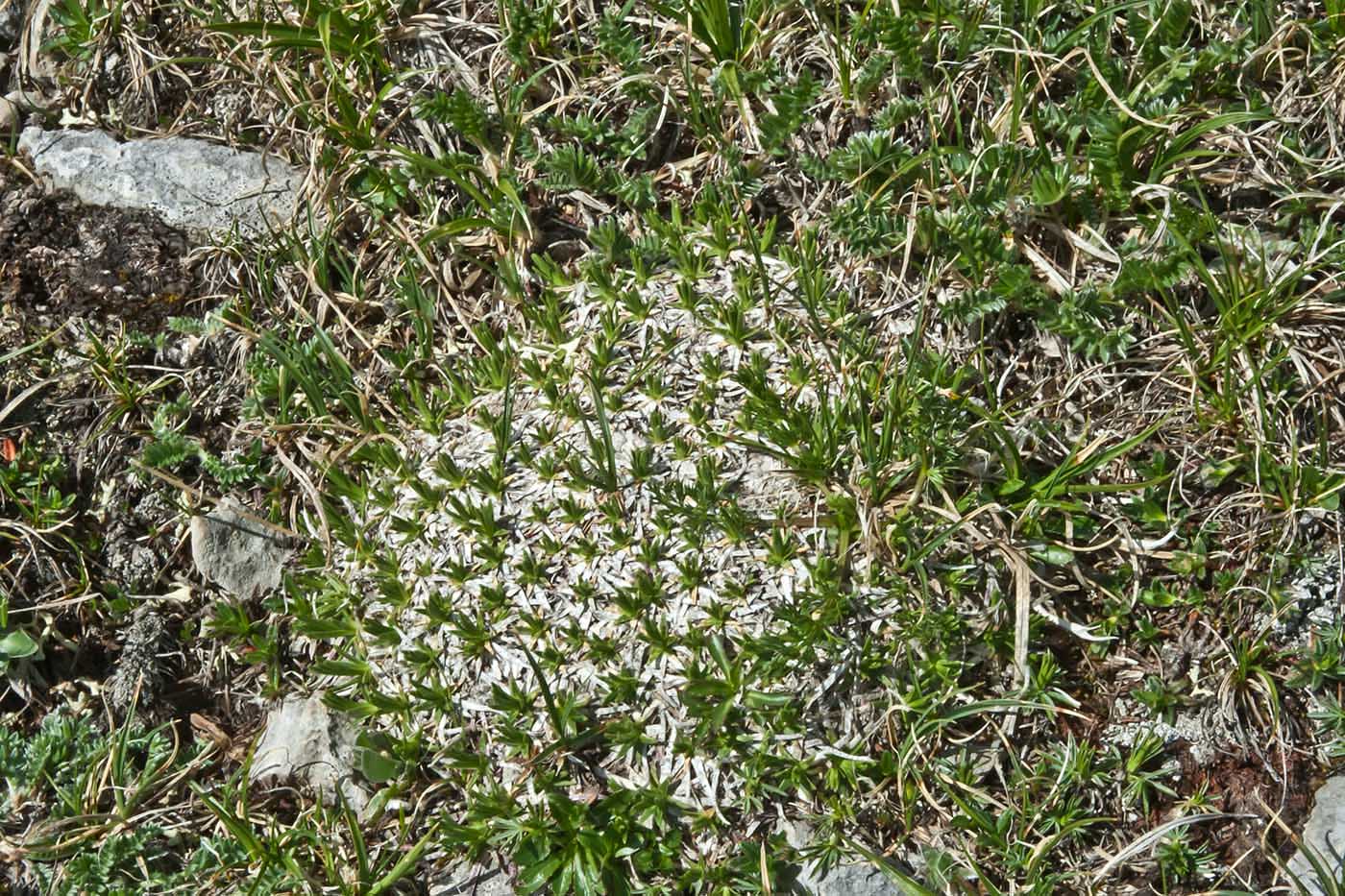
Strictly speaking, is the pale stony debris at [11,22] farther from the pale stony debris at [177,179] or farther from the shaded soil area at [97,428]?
the shaded soil area at [97,428]

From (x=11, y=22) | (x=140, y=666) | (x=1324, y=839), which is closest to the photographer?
(x=1324, y=839)

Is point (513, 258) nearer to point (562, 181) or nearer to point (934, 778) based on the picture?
point (562, 181)

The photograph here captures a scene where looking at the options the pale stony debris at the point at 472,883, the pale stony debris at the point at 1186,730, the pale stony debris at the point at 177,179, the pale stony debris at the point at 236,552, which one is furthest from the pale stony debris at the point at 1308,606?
the pale stony debris at the point at 177,179

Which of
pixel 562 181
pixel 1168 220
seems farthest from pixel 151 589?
pixel 1168 220

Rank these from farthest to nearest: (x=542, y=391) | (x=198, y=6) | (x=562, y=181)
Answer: (x=198, y=6)
(x=562, y=181)
(x=542, y=391)

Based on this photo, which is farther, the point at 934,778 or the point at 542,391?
the point at 542,391

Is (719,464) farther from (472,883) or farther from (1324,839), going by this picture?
(1324,839)

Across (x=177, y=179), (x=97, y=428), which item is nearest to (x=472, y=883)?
(x=97, y=428)
